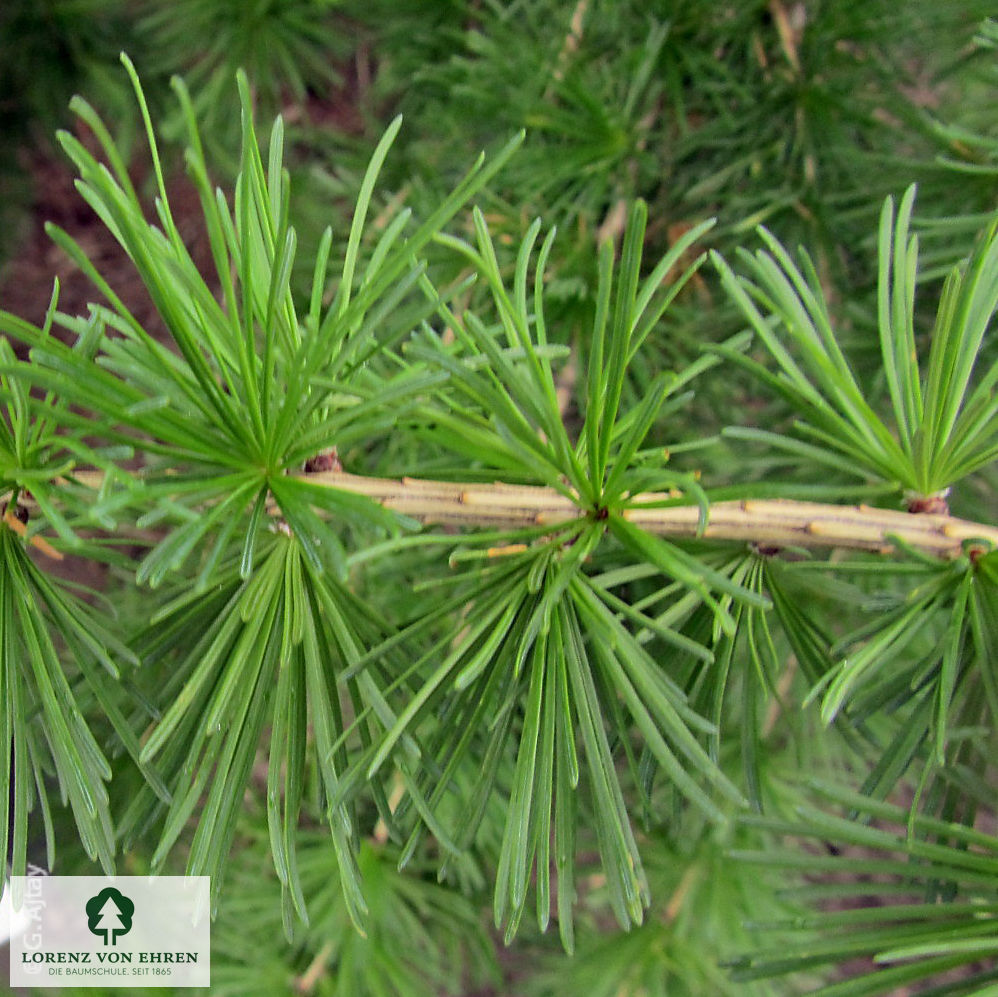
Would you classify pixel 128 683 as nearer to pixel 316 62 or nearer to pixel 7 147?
pixel 316 62

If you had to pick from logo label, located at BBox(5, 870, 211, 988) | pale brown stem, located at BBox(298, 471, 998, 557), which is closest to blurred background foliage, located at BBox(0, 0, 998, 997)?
logo label, located at BBox(5, 870, 211, 988)

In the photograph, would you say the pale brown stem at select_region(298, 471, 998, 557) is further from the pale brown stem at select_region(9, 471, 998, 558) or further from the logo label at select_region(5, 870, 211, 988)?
the logo label at select_region(5, 870, 211, 988)

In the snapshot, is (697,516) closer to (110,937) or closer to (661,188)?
(661,188)

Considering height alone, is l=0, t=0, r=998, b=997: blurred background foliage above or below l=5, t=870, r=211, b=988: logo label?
above

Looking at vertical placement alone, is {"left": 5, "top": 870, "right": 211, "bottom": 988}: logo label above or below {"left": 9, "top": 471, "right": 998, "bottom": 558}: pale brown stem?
below

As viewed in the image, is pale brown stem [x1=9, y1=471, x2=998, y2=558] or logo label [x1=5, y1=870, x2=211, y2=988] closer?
pale brown stem [x1=9, y1=471, x2=998, y2=558]

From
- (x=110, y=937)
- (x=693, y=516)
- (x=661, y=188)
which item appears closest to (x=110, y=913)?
(x=110, y=937)

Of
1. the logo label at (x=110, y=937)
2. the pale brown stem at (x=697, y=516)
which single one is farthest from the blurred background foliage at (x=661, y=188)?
the pale brown stem at (x=697, y=516)

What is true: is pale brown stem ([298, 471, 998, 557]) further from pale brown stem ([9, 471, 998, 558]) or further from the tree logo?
the tree logo

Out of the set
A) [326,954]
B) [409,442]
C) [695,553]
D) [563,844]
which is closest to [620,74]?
[409,442]

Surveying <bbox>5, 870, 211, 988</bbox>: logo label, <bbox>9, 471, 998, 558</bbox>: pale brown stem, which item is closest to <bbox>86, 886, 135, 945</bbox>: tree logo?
<bbox>5, 870, 211, 988</bbox>: logo label
